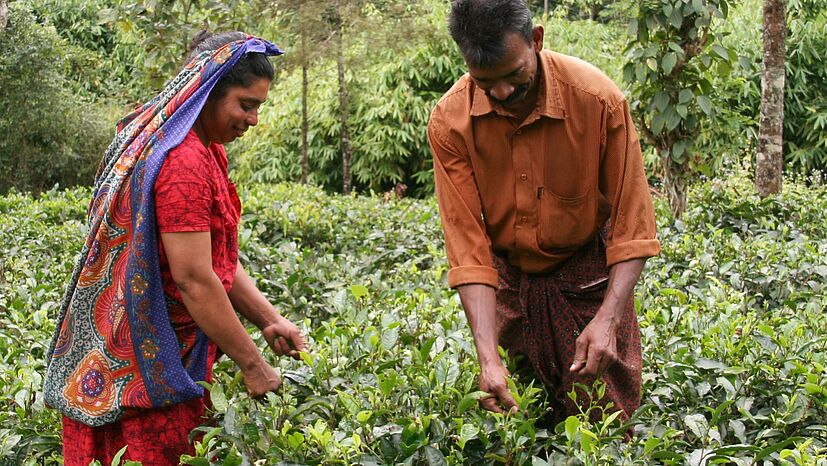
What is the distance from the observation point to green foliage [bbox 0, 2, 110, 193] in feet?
36.8

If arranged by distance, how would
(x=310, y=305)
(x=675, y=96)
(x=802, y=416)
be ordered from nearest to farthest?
(x=802, y=416) < (x=310, y=305) < (x=675, y=96)

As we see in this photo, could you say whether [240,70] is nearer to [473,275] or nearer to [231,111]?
[231,111]

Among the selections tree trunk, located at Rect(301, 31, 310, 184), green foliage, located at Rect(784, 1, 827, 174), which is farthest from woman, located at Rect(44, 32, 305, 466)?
green foliage, located at Rect(784, 1, 827, 174)

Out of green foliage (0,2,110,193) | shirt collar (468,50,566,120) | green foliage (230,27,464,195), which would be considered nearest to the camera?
shirt collar (468,50,566,120)

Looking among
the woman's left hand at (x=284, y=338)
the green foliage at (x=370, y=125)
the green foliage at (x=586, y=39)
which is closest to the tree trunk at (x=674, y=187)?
the woman's left hand at (x=284, y=338)

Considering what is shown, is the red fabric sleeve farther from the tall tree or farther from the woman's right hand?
the tall tree

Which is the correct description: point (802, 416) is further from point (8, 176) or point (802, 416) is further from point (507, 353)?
point (8, 176)

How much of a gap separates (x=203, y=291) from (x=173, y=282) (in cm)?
13

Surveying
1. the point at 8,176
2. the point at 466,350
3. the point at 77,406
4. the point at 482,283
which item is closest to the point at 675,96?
the point at 466,350

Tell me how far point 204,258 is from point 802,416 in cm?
159

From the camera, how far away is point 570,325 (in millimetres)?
2469

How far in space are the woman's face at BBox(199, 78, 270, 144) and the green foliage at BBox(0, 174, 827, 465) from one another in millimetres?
623

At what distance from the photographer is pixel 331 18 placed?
941cm

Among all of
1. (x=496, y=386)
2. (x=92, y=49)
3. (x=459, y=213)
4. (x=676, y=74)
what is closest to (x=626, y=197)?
(x=459, y=213)
